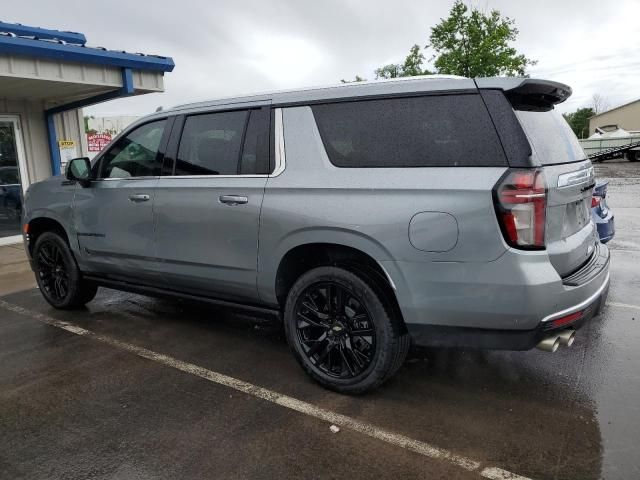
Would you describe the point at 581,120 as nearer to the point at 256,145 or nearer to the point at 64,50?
the point at 64,50

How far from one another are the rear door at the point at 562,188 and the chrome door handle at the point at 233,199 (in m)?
1.83

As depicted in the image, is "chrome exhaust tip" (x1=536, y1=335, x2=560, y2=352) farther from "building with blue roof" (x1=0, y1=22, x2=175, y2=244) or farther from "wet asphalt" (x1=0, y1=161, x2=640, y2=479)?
"building with blue roof" (x1=0, y1=22, x2=175, y2=244)

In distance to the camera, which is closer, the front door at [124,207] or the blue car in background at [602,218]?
the front door at [124,207]

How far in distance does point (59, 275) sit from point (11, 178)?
5.48 meters

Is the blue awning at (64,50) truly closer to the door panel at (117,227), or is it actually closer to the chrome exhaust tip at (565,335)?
the door panel at (117,227)

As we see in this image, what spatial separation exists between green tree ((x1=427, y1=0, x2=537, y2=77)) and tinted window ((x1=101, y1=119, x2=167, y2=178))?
24822 mm

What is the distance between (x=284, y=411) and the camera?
3170 mm

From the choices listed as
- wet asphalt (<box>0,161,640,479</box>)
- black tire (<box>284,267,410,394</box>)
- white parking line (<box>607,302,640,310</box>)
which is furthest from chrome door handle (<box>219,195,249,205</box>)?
white parking line (<box>607,302,640,310</box>)

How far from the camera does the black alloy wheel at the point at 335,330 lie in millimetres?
3227

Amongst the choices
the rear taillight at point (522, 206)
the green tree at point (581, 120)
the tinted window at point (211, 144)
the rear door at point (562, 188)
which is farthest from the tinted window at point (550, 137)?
the green tree at point (581, 120)

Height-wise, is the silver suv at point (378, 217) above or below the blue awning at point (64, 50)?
below

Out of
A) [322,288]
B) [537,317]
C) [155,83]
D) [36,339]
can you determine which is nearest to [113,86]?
[155,83]

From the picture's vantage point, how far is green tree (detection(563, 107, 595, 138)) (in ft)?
285

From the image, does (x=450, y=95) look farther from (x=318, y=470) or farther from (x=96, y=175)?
(x=96, y=175)
